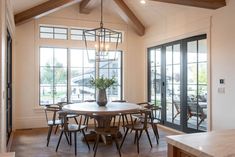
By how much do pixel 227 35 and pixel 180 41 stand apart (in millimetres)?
1436

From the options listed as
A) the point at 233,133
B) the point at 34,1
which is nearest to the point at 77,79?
the point at 34,1

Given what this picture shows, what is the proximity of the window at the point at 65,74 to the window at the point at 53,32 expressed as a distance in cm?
33

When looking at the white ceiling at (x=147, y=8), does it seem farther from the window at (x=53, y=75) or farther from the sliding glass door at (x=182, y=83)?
the window at (x=53, y=75)

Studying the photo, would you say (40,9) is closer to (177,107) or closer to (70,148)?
(70,148)

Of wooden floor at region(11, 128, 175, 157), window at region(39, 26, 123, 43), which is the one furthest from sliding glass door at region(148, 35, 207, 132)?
window at region(39, 26, 123, 43)

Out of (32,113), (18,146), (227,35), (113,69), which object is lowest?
(18,146)

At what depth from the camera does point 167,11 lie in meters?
6.08

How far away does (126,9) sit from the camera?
21.4ft

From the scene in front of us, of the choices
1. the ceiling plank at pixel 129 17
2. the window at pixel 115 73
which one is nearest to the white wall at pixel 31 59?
the ceiling plank at pixel 129 17

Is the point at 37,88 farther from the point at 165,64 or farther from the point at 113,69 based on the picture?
the point at 165,64

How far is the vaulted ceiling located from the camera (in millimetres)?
5600

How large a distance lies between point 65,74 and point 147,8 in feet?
9.47

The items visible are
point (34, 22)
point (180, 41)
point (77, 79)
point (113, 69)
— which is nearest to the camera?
point (180, 41)

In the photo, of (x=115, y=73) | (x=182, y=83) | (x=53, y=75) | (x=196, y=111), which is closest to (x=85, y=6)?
(x=53, y=75)
